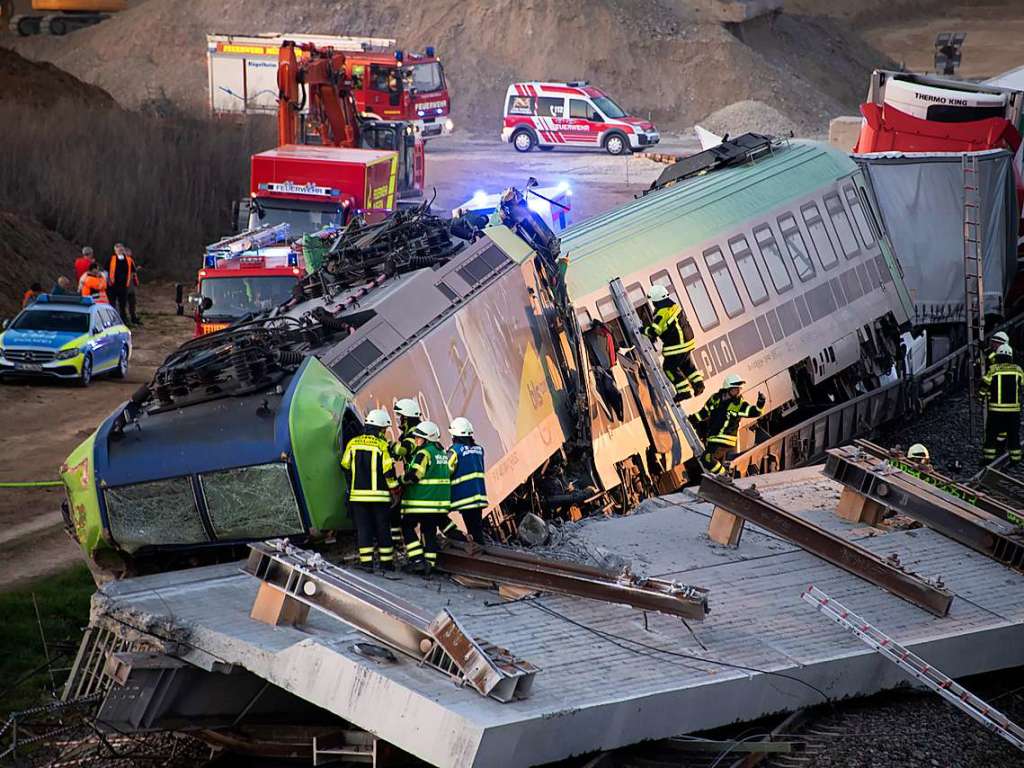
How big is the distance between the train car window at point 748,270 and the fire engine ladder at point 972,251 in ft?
14.5

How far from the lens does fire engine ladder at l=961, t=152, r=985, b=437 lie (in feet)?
71.5

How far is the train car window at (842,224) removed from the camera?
67.1ft

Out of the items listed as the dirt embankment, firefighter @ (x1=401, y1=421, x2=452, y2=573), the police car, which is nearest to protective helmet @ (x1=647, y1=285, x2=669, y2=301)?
firefighter @ (x1=401, y1=421, x2=452, y2=573)

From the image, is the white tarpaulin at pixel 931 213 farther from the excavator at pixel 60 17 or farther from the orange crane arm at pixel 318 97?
the excavator at pixel 60 17

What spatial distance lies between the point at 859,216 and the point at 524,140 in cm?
3019

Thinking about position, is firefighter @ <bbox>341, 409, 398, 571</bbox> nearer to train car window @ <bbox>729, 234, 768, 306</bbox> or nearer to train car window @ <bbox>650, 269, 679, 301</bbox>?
train car window @ <bbox>650, 269, 679, 301</bbox>

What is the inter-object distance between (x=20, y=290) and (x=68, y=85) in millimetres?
17259

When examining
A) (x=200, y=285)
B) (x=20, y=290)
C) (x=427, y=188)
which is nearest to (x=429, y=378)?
(x=200, y=285)

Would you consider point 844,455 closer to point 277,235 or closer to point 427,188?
point 277,235

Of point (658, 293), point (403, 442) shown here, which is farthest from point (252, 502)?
point (658, 293)

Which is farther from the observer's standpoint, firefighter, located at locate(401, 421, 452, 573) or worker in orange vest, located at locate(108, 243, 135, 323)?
worker in orange vest, located at locate(108, 243, 135, 323)

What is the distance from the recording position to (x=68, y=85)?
43625mm

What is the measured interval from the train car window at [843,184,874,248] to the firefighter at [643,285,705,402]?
5.08m

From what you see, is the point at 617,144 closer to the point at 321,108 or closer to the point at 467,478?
the point at 321,108
